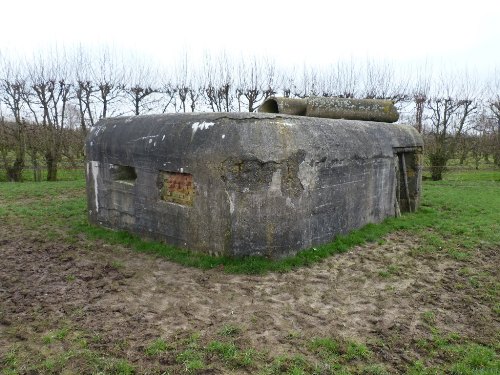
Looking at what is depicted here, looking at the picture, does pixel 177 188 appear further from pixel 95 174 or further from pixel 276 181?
pixel 95 174

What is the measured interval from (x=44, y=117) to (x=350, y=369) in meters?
19.3

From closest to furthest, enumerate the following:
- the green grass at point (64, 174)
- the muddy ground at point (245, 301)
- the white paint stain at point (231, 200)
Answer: the muddy ground at point (245, 301) < the white paint stain at point (231, 200) < the green grass at point (64, 174)

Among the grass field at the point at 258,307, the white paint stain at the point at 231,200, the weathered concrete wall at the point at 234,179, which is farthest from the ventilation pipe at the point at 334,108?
the white paint stain at the point at 231,200

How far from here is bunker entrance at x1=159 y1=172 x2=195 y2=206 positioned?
6332 mm

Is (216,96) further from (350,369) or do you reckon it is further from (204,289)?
(350,369)

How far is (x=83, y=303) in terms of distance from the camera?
16.0 feet

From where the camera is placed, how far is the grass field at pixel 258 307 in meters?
3.69

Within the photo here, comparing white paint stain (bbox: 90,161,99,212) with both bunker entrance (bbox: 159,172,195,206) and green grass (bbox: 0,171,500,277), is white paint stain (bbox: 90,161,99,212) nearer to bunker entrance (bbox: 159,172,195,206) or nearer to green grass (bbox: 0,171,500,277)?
green grass (bbox: 0,171,500,277)

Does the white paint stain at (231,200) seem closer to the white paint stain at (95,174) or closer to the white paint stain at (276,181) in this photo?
the white paint stain at (276,181)

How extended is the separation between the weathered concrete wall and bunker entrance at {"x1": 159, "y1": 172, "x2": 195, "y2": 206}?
2 cm

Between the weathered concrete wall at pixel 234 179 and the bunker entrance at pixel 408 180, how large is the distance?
1819 millimetres

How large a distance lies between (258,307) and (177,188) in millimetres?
2588

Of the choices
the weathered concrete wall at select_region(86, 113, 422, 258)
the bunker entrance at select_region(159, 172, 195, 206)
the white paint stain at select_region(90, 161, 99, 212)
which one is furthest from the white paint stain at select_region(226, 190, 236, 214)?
the white paint stain at select_region(90, 161, 99, 212)

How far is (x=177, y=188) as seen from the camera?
6.52 metres
